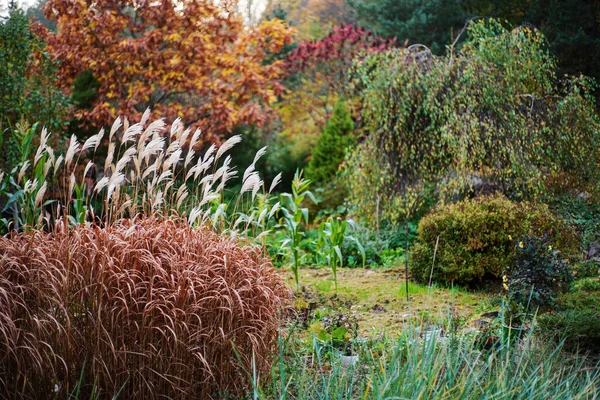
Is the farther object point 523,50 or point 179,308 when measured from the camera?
point 523,50

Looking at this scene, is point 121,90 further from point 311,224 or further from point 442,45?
point 442,45

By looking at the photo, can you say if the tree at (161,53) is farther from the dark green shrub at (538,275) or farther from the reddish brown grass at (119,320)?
the reddish brown grass at (119,320)

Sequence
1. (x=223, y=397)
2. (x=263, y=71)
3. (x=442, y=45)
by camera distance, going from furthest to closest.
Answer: (x=442, y=45), (x=263, y=71), (x=223, y=397)

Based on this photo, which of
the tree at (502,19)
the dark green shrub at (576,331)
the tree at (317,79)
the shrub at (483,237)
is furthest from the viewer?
the tree at (317,79)

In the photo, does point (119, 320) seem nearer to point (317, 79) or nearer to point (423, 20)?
point (317, 79)

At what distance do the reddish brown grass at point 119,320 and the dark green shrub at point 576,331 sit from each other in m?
1.98

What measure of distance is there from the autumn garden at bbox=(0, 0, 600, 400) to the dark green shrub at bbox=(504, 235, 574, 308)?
0.03 m

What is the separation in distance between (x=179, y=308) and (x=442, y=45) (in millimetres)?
13468

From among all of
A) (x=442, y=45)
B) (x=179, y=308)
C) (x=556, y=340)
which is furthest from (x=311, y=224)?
(x=179, y=308)

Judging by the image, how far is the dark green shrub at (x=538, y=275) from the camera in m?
5.31

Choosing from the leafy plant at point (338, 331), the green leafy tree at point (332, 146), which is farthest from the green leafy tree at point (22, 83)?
the green leafy tree at point (332, 146)

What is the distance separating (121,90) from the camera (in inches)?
405

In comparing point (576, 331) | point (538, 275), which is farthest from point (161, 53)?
point (576, 331)

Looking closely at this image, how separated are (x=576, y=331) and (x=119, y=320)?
2.88 metres
